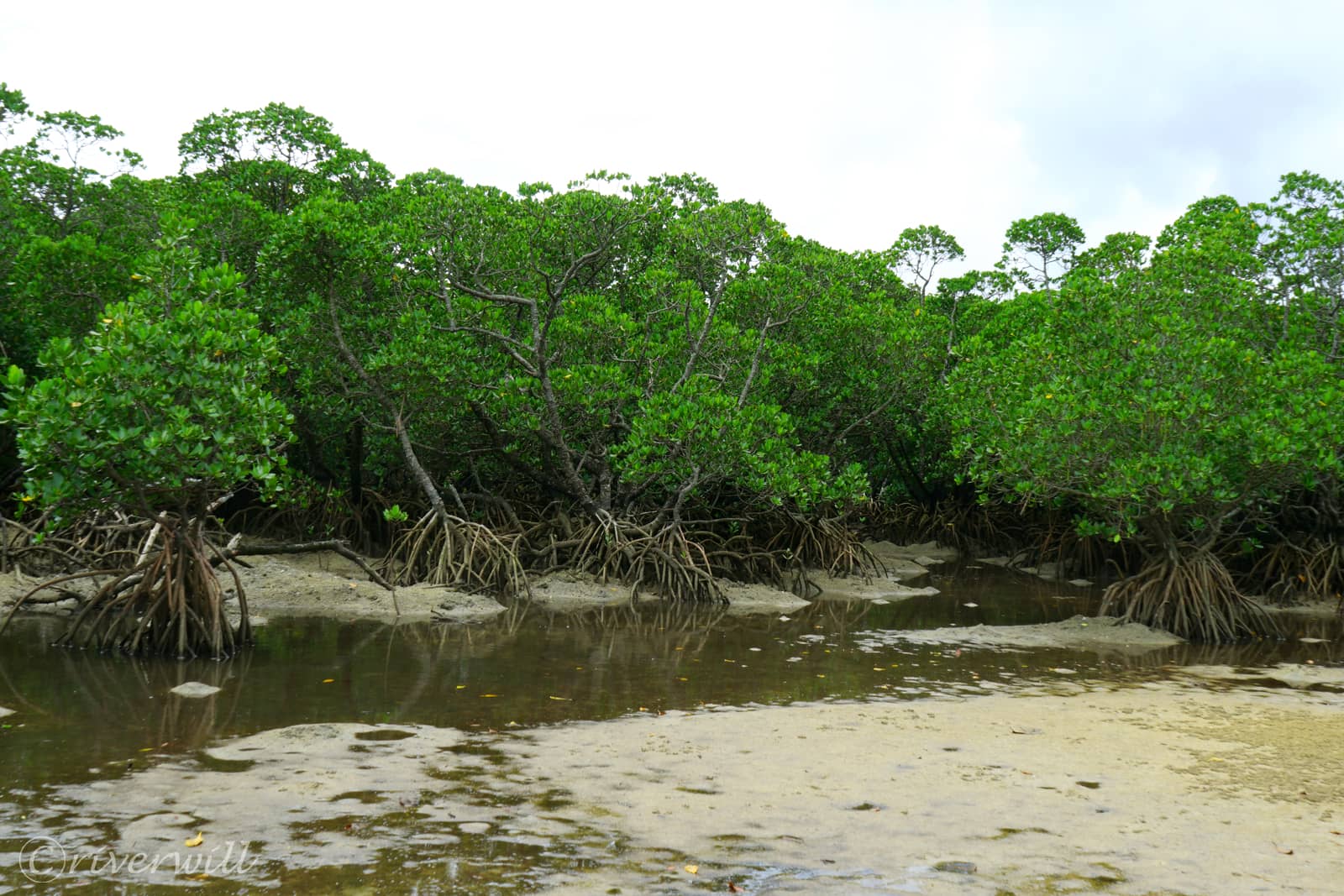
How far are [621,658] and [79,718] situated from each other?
4483mm

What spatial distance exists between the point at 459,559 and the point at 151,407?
18.9 ft

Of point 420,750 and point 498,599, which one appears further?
point 498,599

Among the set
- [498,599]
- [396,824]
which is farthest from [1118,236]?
[396,824]

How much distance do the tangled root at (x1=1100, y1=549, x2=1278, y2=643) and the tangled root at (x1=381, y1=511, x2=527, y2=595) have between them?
752 centimetres

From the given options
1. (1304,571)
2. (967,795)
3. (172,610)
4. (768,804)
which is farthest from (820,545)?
(768,804)

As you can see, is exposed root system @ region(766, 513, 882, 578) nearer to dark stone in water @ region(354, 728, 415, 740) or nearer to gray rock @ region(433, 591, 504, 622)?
gray rock @ region(433, 591, 504, 622)

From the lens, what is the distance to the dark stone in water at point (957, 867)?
4.29m

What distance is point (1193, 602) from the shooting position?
11.8 meters

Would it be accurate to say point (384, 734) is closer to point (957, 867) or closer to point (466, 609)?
point (957, 867)

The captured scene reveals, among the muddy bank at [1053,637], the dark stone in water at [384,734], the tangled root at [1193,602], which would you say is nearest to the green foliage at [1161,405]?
the tangled root at [1193,602]

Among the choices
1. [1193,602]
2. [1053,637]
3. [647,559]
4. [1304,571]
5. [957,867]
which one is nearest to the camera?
[957,867]

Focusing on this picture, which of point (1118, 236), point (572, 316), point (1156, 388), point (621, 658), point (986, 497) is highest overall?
point (1118, 236)

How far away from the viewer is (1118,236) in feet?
63.3

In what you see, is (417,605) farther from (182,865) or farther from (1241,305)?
(1241,305)
